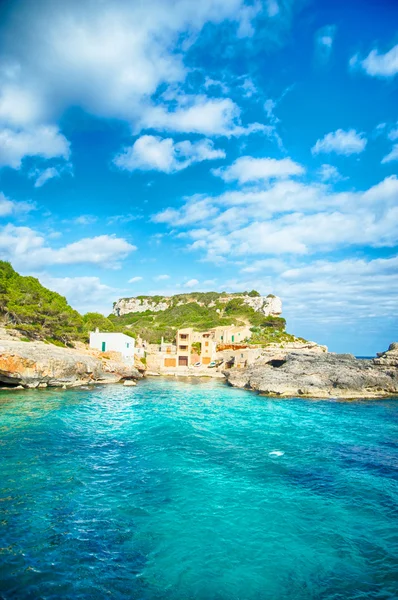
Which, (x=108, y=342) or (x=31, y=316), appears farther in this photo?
(x=108, y=342)

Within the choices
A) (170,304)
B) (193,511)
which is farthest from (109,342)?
(170,304)

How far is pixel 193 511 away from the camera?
32.3ft

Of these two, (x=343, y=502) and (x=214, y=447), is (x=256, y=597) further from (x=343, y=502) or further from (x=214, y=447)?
(x=214, y=447)

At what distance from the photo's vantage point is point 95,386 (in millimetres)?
34875

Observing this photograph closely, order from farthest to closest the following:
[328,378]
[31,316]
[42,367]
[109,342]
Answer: [109,342]
[31,316]
[328,378]
[42,367]

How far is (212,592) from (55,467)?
8001mm

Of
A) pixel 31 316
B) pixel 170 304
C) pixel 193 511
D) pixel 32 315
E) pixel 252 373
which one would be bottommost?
pixel 193 511

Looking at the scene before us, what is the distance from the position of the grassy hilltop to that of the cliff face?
4900mm

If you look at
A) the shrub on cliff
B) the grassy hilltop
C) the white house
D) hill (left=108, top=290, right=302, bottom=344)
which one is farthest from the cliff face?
the shrub on cliff

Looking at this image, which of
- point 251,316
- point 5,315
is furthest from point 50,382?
point 251,316

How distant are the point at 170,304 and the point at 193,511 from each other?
108605 mm

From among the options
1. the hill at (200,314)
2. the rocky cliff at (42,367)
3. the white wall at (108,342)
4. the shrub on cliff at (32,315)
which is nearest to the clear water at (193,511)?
the rocky cliff at (42,367)

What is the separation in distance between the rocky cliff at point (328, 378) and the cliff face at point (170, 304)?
6080 cm

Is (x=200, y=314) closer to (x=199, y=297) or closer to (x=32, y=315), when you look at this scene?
(x=199, y=297)
